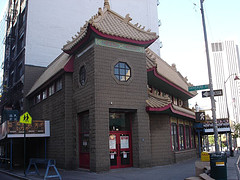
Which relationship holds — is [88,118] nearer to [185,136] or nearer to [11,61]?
[185,136]

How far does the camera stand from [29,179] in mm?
14148

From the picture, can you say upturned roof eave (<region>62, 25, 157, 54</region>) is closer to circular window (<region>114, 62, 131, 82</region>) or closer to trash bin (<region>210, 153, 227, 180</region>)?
circular window (<region>114, 62, 131, 82</region>)

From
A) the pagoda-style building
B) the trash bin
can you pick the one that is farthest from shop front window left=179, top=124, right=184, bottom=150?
the trash bin

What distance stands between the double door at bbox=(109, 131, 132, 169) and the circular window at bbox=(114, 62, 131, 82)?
3712mm

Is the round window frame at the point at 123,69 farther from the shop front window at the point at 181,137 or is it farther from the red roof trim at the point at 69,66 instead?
the shop front window at the point at 181,137

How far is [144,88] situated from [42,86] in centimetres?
1027

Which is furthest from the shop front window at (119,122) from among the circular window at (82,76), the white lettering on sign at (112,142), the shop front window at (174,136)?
the shop front window at (174,136)

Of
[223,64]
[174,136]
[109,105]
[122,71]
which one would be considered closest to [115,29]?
[122,71]

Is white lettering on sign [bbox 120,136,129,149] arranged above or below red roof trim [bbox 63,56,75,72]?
below

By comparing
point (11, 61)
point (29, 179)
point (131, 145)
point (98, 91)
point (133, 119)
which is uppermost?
point (11, 61)

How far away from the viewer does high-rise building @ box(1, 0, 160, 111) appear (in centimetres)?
3130

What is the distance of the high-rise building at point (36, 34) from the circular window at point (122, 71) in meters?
15.4

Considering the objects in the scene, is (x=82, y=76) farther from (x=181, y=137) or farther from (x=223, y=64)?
(x=223, y=64)

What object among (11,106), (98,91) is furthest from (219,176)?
(11,106)
